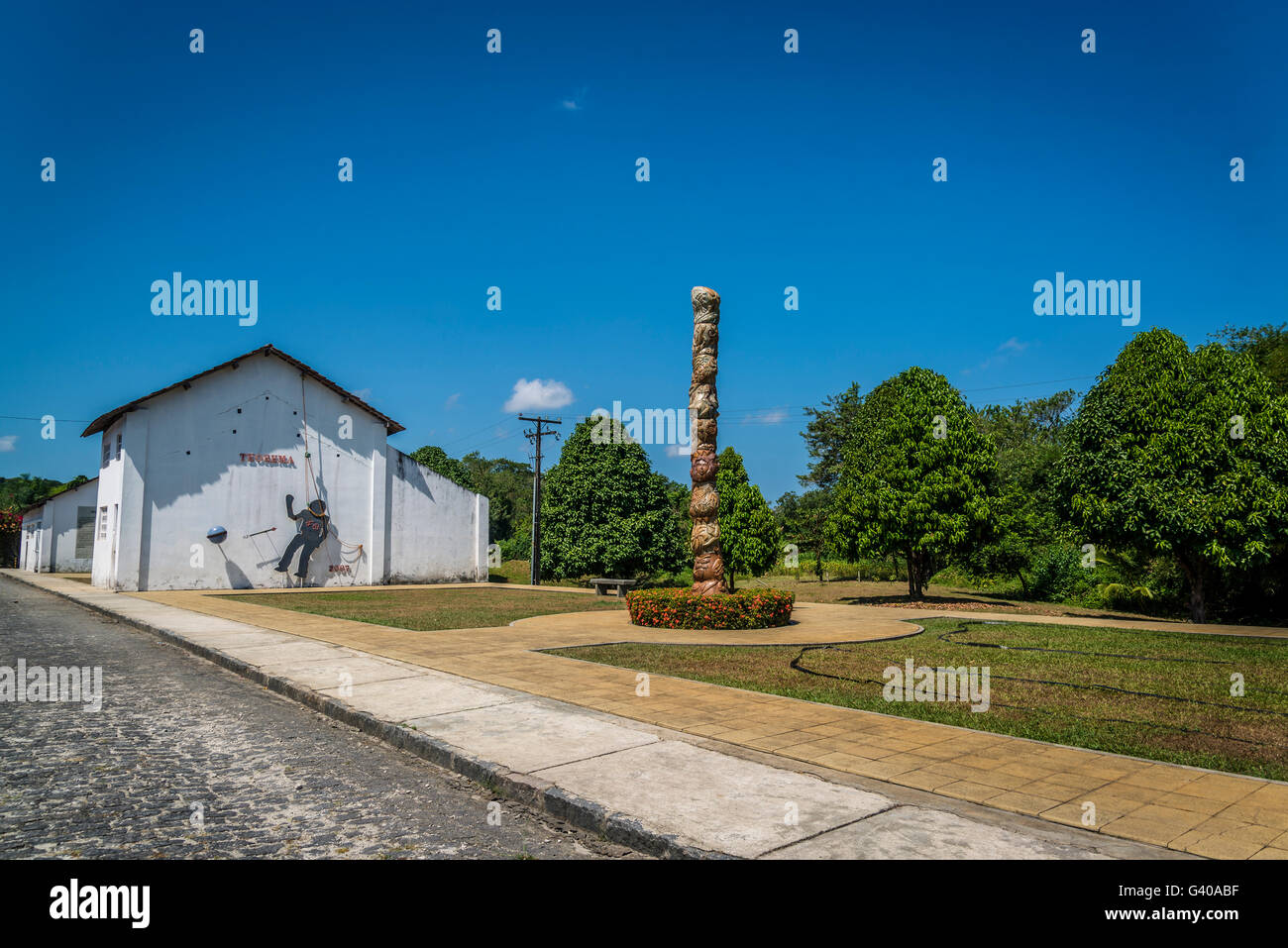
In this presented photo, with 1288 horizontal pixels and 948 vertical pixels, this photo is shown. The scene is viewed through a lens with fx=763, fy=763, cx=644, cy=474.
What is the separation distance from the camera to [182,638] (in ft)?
42.8

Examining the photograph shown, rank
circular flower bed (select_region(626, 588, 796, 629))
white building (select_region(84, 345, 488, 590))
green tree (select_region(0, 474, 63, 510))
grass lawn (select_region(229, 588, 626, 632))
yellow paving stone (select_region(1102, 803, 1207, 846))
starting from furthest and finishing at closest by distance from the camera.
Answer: green tree (select_region(0, 474, 63, 510))
white building (select_region(84, 345, 488, 590))
grass lawn (select_region(229, 588, 626, 632))
circular flower bed (select_region(626, 588, 796, 629))
yellow paving stone (select_region(1102, 803, 1207, 846))

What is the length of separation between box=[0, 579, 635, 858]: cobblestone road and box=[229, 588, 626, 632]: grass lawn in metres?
7.39

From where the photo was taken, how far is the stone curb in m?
4.10

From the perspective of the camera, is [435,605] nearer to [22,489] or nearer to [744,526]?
[744,526]

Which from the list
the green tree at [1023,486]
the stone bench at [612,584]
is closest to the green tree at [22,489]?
the stone bench at [612,584]

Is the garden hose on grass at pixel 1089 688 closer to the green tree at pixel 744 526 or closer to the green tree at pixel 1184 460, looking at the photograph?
the green tree at pixel 1184 460

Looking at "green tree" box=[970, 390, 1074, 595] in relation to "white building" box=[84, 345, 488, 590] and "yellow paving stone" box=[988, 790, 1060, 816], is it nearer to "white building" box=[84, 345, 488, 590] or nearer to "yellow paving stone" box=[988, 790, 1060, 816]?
"yellow paving stone" box=[988, 790, 1060, 816]

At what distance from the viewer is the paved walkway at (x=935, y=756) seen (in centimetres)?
426

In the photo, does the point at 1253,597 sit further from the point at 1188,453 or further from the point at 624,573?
the point at 624,573

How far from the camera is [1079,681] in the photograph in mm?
9172

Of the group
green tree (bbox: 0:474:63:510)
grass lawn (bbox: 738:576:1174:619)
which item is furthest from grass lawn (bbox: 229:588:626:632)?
green tree (bbox: 0:474:63:510)

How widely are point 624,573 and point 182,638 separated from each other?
2308cm

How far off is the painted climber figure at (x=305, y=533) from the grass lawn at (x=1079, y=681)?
22.6m
